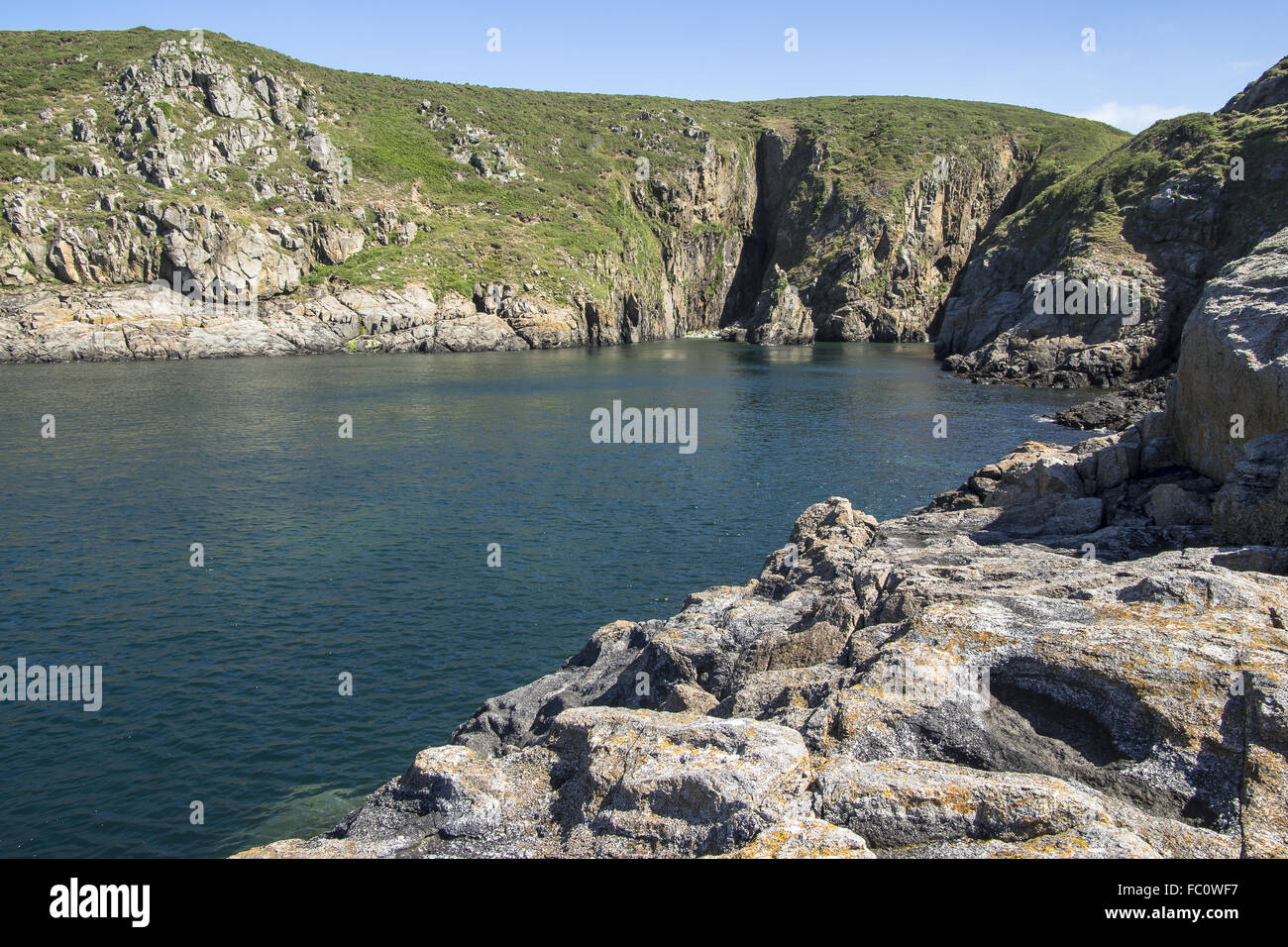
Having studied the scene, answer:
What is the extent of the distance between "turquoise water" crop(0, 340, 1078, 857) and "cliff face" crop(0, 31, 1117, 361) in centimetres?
3919

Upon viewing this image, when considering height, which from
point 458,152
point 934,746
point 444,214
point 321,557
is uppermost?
point 458,152

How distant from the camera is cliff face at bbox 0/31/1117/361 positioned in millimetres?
109062

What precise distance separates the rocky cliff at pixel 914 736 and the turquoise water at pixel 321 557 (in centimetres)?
553

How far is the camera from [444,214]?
14550cm

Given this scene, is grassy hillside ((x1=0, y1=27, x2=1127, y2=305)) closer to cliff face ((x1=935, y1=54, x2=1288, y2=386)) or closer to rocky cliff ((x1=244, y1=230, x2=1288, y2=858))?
cliff face ((x1=935, y1=54, x2=1288, y2=386))

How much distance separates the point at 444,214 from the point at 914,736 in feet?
492

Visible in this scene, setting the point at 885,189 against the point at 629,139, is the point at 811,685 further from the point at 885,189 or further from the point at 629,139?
the point at 629,139

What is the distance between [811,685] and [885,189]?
172236mm

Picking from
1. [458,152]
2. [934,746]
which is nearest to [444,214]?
[458,152]

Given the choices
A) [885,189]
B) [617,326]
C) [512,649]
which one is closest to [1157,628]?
[512,649]

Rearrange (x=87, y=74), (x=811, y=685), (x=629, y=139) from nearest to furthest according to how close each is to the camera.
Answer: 1. (x=811, y=685)
2. (x=87, y=74)
3. (x=629, y=139)

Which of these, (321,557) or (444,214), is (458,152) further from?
(321,557)

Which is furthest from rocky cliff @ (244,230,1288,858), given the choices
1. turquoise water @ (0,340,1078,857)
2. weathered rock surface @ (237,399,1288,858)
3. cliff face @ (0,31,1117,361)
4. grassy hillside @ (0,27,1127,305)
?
grassy hillside @ (0,27,1127,305)
